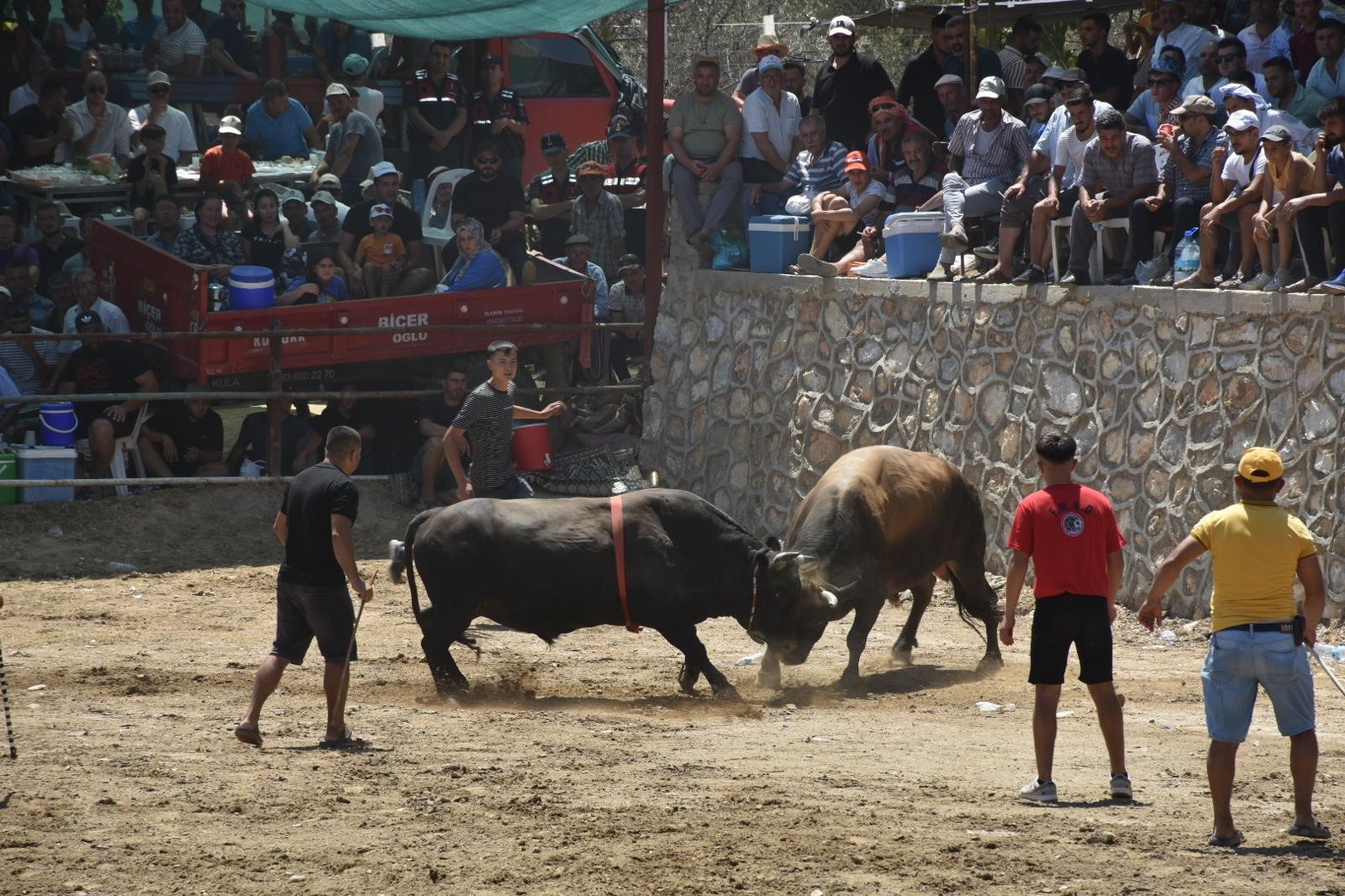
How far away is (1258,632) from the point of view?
6.27 meters

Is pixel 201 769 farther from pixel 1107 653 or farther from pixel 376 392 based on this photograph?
pixel 376 392

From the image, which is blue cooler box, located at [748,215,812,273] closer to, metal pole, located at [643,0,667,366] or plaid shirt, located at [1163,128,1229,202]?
metal pole, located at [643,0,667,366]

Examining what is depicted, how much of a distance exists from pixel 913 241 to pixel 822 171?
5.35ft

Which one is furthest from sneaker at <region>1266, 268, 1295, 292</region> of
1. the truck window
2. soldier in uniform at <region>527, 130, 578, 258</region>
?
the truck window

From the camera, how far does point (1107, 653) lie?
6855 mm

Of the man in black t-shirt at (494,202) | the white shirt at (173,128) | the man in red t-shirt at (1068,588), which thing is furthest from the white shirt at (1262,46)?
the white shirt at (173,128)

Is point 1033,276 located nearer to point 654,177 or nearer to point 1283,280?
point 1283,280

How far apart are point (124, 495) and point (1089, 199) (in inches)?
332

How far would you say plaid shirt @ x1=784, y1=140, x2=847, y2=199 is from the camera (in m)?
14.8

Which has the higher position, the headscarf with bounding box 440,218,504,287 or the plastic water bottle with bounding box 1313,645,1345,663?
the headscarf with bounding box 440,218,504,287

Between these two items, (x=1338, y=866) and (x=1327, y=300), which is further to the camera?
(x=1327, y=300)

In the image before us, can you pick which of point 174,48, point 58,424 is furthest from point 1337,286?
point 174,48

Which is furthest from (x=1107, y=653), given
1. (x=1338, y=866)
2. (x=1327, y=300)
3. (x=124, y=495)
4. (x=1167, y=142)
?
(x=124, y=495)

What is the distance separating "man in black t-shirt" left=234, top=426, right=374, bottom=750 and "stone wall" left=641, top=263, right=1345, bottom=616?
5.97 metres
